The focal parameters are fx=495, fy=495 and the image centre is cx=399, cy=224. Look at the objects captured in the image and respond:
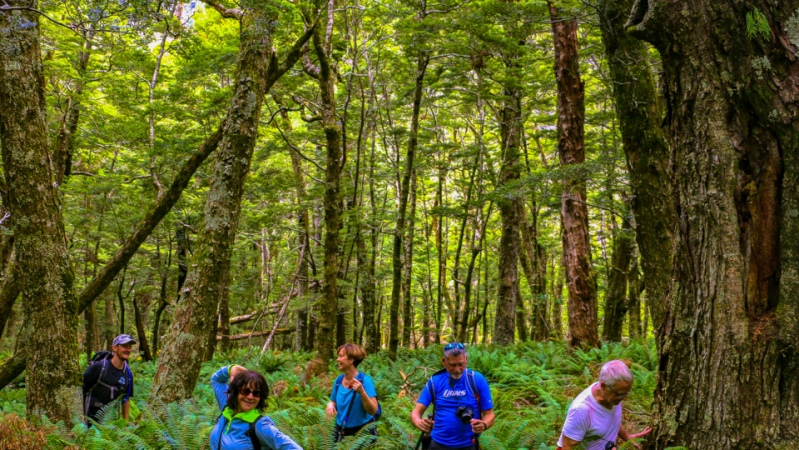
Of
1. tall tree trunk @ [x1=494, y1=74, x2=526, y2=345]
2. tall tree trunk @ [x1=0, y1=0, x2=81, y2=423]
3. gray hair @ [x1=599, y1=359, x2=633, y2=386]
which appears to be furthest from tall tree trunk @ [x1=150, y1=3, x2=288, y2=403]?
tall tree trunk @ [x1=494, y1=74, x2=526, y2=345]

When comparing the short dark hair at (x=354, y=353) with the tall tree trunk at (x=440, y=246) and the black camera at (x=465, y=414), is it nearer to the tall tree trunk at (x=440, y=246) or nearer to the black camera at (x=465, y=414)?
the black camera at (x=465, y=414)

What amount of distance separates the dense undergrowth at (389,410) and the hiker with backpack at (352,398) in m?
0.16

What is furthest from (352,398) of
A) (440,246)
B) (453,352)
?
(440,246)

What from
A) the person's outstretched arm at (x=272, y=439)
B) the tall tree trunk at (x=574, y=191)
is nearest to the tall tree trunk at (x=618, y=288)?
the tall tree trunk at (x=574, y=191)

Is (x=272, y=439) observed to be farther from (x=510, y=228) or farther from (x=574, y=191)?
(x=510, y=228)

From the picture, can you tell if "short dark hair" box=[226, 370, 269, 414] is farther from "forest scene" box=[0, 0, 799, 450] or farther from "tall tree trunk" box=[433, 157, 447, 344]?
"tall tree trunk" box=[433, 157, 447, 344]

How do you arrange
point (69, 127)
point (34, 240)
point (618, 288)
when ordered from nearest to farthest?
point (34, 240) < point (618, 288) < point (69, 127)

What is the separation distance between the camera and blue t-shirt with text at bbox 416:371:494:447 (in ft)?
13.6

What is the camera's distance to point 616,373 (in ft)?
11.1

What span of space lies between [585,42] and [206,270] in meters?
10.6

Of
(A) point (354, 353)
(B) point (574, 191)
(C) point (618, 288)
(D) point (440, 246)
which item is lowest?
(A) point (354, 353)

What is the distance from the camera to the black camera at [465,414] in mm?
4008

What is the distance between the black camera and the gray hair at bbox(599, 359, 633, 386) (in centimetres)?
113

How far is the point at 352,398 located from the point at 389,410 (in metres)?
2.33
